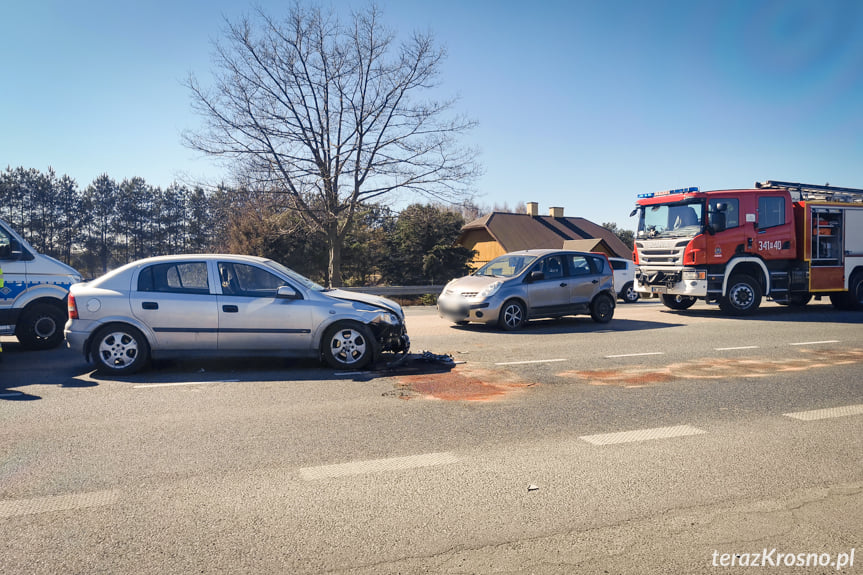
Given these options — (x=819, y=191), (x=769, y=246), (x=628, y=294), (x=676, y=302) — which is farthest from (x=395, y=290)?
(x=819, y=191)

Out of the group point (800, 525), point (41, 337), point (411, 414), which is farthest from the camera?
point (41, 337)

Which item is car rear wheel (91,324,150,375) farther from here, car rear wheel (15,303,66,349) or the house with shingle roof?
the house with shingle roof

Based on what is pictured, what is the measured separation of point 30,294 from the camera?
10305 millimetres

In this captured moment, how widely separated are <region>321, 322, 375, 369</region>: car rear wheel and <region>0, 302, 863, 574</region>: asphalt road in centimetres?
Result: 27

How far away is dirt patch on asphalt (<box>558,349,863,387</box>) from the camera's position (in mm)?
7590

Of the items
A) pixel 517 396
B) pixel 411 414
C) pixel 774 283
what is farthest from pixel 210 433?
Result: pixel 774 283

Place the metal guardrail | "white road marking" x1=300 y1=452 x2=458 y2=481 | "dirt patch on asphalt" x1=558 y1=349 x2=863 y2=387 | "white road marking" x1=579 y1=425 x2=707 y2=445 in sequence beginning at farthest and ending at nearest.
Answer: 1. the metal guardrail
2. "dirt patch on asphalt" x1=558 y1=349 x2=863 y2=387
3. "white road marking" x1=579 y1=425 x2=707 y2=445
4. "white road marking" x1=300 y1=452 x2=458 y2=481

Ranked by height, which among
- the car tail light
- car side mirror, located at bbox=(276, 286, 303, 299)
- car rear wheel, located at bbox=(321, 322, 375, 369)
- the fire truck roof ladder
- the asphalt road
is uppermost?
the fire truck roof ladder

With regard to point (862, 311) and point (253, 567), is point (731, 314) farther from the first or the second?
point (253, 567)

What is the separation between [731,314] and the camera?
15.5m

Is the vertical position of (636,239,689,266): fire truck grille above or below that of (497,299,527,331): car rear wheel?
above

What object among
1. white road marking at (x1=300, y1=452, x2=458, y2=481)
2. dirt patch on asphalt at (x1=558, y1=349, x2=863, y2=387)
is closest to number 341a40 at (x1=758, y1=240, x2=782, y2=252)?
dirt patch on asphalt at (x1=558, y1=349, x2=863, y2=387)

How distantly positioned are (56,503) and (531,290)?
33.1ft

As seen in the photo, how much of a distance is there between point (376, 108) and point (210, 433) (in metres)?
25.0
